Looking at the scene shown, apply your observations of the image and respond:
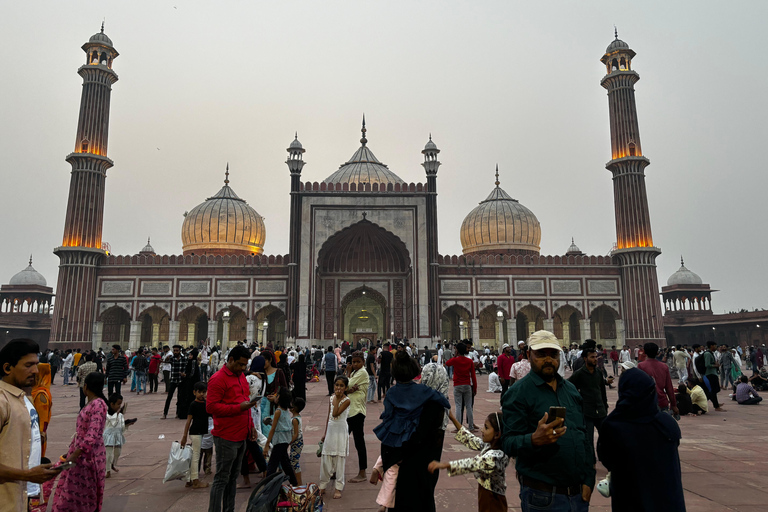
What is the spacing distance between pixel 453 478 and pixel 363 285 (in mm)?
25501

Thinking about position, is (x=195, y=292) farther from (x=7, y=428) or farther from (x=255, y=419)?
(x=7, y=428)

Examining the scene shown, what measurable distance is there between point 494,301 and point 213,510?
27.9 metres

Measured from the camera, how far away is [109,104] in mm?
31047

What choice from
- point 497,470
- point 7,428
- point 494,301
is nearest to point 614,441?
point 497,470

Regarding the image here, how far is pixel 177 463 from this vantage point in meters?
5.23

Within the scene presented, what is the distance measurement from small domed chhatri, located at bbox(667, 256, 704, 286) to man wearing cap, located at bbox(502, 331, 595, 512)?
46739mm

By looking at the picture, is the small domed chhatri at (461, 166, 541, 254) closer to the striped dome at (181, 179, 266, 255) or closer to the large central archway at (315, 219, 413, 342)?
the large central archway at (315, 219, 413, 342)

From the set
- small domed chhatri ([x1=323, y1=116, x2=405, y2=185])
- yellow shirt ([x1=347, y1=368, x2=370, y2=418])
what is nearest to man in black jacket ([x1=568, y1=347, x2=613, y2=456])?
yellow shirt ([x1=347, y1=368, x2=370, y2=418])

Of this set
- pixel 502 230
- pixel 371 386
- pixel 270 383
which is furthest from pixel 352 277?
pixel 270 383

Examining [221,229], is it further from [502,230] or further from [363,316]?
[502,230]

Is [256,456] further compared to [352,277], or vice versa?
[352,277]

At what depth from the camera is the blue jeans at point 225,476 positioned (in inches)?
161

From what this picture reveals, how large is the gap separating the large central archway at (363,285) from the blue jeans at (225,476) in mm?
24858

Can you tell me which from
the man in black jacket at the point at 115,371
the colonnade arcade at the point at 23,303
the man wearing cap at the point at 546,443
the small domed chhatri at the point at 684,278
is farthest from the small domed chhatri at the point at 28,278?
the small domed chhatri at the point at 684,278
